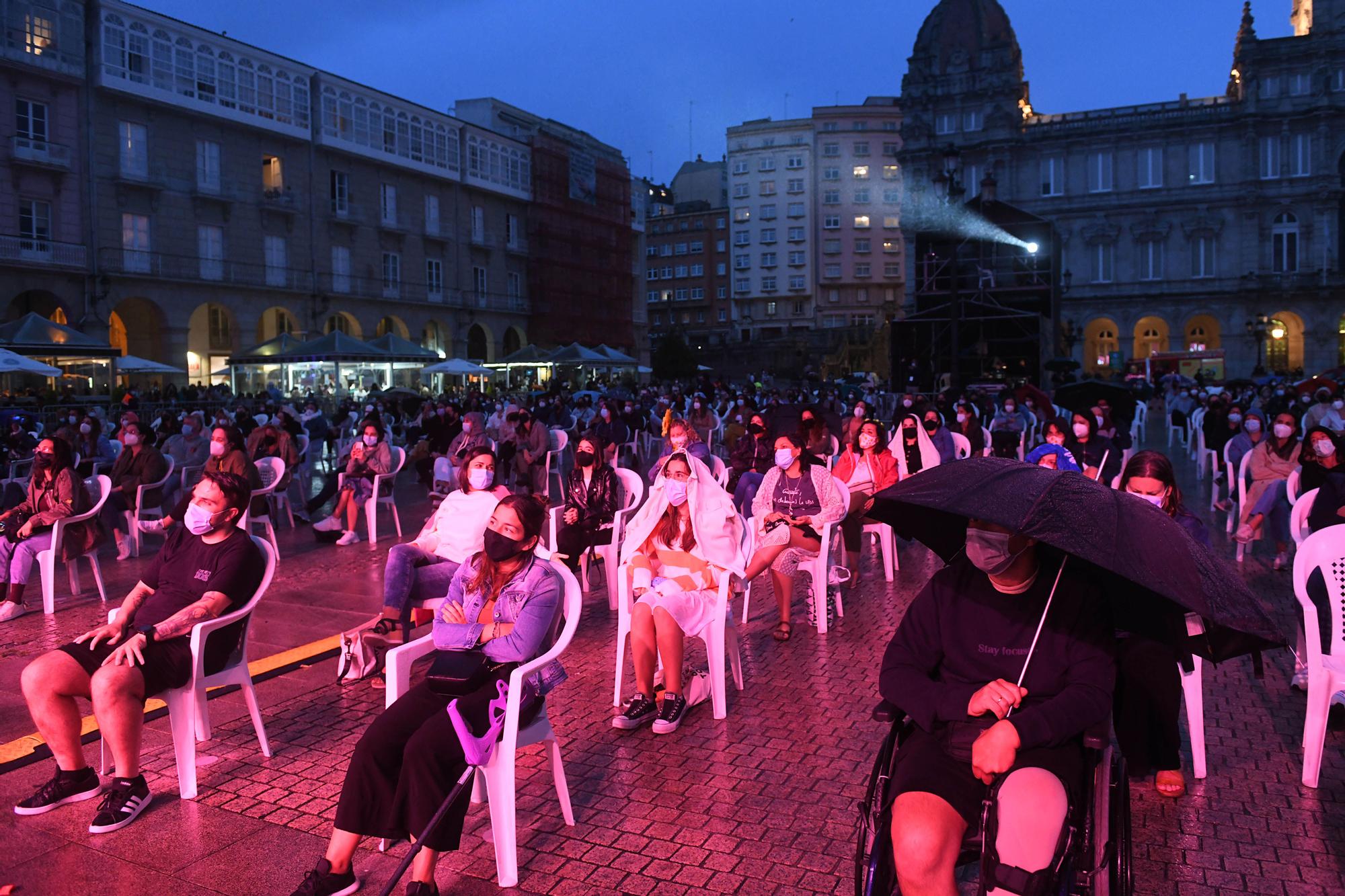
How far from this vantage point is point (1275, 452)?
9.83 m

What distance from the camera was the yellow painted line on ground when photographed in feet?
15.8

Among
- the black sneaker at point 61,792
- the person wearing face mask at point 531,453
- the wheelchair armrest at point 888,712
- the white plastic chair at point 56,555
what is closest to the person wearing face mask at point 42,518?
the white plastic chair at point 56,555

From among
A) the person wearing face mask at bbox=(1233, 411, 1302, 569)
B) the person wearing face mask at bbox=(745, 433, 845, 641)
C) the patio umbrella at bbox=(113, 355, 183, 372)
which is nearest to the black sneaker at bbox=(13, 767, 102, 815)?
the person wearing face mask at bbox=(745, 433, 845, 641)

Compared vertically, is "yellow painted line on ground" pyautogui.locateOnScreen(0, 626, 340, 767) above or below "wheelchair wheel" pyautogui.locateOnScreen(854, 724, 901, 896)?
below

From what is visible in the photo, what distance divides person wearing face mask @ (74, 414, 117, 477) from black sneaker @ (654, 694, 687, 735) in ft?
30.5

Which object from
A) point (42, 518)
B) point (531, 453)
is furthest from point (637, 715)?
point (531, 453)

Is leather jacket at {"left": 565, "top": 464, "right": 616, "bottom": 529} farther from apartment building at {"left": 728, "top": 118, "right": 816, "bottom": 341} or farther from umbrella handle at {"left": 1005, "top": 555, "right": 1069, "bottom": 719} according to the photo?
apartment building at {"left": 728, "top": 118, "right": 816, "bottom": 341}

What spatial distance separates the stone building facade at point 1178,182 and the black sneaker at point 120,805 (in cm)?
5330

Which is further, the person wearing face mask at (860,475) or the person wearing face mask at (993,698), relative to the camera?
the person wearing face mask at (860,475)

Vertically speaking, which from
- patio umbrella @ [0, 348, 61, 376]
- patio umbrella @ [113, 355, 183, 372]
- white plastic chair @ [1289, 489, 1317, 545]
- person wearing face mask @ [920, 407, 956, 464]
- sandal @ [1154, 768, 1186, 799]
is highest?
patio umbrella @ [113, 355, 183, 372]

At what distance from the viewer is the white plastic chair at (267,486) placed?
9.54 metres

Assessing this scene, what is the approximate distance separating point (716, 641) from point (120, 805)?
272 centimetres

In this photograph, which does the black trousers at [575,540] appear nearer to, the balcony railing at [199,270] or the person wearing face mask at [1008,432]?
the person wearing face mask at [1008,432]

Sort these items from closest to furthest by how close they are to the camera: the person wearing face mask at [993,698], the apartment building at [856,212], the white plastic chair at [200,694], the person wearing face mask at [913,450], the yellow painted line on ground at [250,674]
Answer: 1. the person wearing face mask at [993,698]
2. the white plastic chair at [200,694]
3. the yellow painted line on ground at [250,674]
4. the person wearing face mask at [913,450]
5. the apartment building at [856,212]
